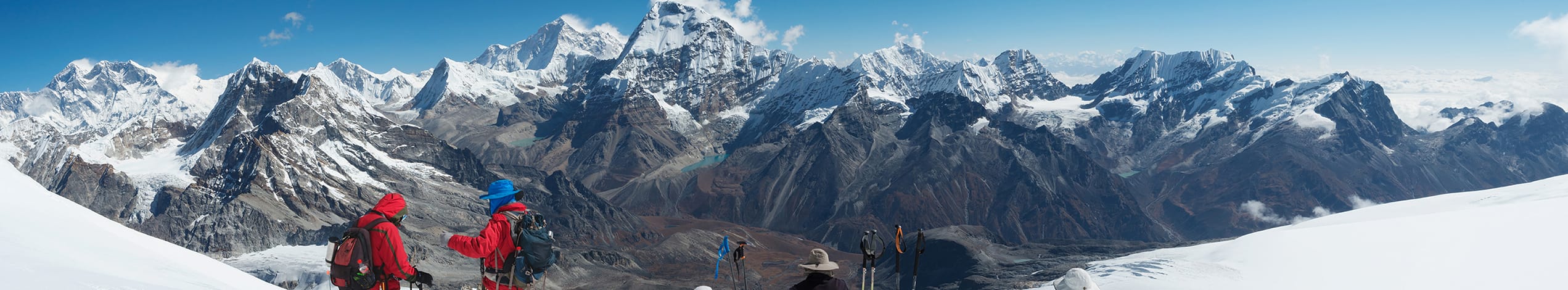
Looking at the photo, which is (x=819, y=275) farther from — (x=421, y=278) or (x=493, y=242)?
(x=421, y=278)

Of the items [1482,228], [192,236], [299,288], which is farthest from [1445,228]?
[192,236]

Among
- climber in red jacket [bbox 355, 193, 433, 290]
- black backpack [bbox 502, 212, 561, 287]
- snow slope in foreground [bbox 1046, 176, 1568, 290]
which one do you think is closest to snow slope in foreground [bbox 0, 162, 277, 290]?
climber in red jacket [bbox 355, 193, 433, 290]

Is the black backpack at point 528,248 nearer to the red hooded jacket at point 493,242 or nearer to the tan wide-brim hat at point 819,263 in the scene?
the red hooded jacket at point 493,242

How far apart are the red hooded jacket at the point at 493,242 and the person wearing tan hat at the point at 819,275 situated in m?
6.26

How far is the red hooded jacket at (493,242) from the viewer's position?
602 inches

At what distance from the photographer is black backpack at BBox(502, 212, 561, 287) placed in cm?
1571

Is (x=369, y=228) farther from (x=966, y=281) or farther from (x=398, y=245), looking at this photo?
(x=966, y=281)

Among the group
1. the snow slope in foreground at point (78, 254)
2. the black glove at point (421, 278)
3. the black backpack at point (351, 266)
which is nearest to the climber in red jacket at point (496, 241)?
the black glove at point (421, 278)

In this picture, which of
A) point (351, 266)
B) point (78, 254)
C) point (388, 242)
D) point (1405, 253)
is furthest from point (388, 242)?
point (1405, 253)

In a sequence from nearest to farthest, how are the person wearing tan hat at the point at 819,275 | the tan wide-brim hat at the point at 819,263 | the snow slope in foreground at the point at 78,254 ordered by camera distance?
the person wearing tan hat at the point at 819,275 → the tan wide-brim hat at the point at 819,263 → the snow slope in foreground at the point at 78,254

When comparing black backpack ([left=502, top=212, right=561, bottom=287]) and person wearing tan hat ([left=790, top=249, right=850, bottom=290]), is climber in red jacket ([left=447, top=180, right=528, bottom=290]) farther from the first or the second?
person wearing tan hat ([left=790, top=249, right=850, bottom=290])

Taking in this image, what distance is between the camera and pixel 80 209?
70.0ft

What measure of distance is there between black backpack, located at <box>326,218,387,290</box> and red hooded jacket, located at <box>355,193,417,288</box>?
0.41 feet

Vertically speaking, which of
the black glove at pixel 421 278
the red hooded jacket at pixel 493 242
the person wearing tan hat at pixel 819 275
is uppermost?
the red hooded jacket at pixel 493 242
